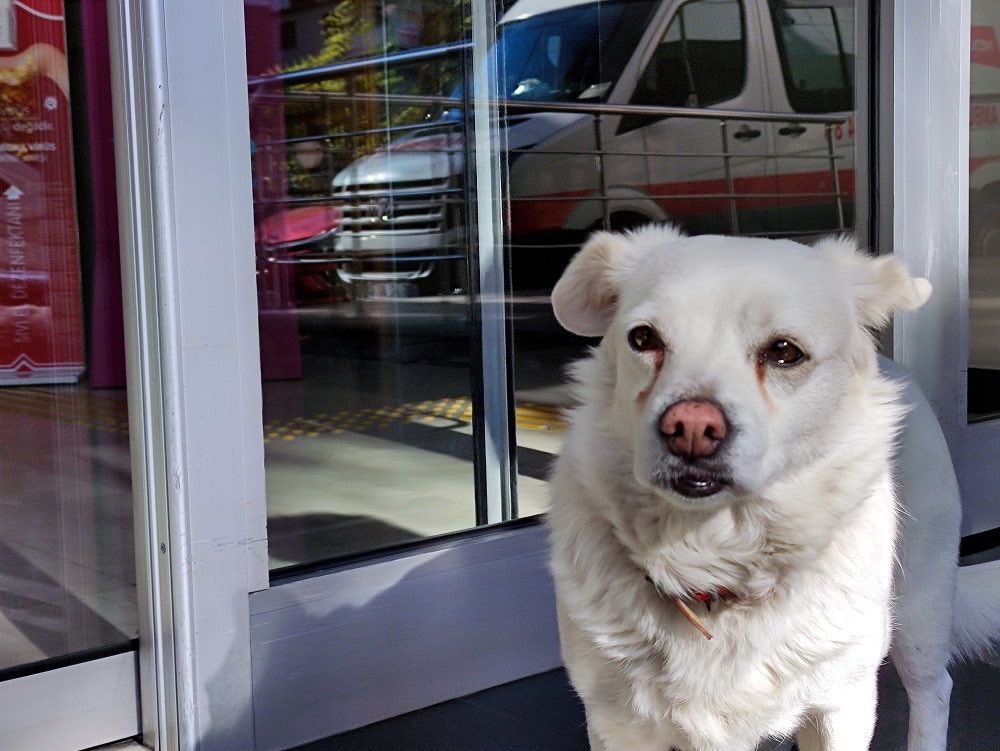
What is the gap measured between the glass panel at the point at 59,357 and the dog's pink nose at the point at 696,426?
1.40 metres

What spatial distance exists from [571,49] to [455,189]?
0.87m

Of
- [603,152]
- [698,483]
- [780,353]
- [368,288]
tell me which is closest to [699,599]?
[698,483]

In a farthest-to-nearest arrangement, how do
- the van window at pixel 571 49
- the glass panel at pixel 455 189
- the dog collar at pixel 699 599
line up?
the van window at pixel 571 49
the glass panel at pixel 455 189
the dog collar at pixel 699 599

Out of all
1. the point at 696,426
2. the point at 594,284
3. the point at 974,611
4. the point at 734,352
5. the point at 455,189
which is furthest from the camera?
the point at 455,189

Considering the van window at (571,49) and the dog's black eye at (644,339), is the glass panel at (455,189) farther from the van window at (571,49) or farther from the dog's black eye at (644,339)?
the dog's black eye at (644,339)

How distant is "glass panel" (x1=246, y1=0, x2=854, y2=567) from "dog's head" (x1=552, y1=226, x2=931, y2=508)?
35.9 inches

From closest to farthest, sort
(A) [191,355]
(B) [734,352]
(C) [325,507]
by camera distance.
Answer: (B) [734,352], (A) [191,355], (C) [325,507]

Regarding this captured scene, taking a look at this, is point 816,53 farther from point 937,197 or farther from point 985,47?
point 937,197

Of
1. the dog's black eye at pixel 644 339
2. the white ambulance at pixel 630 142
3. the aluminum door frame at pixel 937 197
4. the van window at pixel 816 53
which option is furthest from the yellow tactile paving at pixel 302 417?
the van window at pixel 816 53

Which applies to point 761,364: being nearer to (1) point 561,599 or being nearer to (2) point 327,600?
(1) point 561,599

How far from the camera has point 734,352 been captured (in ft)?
5.29

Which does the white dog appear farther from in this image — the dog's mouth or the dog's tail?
the dog's tail

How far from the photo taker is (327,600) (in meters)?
2.55

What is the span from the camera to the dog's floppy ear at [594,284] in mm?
1918
